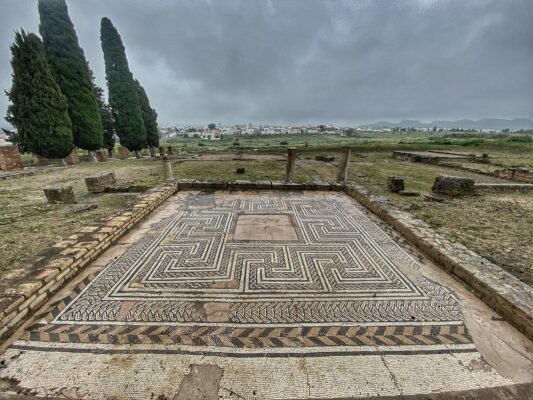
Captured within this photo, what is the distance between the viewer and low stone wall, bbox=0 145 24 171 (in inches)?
393

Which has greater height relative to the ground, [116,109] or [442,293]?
[116,109]

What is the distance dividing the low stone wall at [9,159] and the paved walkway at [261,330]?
1148cm

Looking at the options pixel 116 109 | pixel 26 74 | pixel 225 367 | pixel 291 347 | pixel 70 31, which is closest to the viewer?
pixel 225 367

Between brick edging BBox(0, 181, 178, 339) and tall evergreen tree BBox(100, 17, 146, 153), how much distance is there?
56.8 ft

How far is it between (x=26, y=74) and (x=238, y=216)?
15226 mm

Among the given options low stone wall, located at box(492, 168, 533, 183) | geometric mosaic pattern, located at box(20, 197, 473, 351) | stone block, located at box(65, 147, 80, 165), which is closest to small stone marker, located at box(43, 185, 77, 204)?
geometric mosaic pattern, located at box(20, 197, 473, 351)

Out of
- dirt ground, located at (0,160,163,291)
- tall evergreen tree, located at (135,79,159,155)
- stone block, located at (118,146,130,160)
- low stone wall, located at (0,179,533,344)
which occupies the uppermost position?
tall evergreen tree, located at (135,79,159,155)

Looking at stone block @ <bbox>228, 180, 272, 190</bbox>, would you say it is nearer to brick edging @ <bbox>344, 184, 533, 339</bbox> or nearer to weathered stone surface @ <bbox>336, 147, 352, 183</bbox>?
weathered stone surface @ <bbox>336, 147, 352, 183</bbox>

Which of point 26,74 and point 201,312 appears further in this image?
point 26,74

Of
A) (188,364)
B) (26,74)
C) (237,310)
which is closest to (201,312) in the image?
(237,310)

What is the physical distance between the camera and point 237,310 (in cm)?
213

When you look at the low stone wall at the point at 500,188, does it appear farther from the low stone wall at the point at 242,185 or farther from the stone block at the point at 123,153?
the stone block at the point at 123,153

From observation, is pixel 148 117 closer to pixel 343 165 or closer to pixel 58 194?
pixel 58 194

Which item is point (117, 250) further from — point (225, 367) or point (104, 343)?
point (225, 367)
